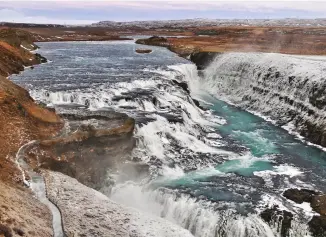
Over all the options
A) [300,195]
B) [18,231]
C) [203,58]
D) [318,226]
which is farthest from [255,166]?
[203,58]

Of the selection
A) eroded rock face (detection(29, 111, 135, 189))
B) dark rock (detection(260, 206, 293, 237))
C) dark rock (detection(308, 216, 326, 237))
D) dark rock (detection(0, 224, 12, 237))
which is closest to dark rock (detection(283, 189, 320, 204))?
dark rock (detection(260, 206, 293, 237))

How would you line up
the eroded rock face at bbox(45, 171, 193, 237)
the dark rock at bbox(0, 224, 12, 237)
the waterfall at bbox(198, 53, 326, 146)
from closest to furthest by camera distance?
the dark rock at bbox(0, 224, 12, 237)
the eroded rock face at bbox(45, 171, 193, 237)
the waterfall at bbox(198, 53, 326, 146)

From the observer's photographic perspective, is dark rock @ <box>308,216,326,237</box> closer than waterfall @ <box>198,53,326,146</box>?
Yes

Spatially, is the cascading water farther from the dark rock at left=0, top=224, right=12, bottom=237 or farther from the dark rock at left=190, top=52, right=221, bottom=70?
the dark rock at left=0, top=224, right=12, bottom=237

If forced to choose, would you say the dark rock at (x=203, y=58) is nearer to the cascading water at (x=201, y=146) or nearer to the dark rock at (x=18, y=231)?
the cascading water at (x=201, y=146)

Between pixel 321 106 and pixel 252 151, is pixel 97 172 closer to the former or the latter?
pixel 252 151

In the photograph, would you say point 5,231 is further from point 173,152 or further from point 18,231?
point 173,152
